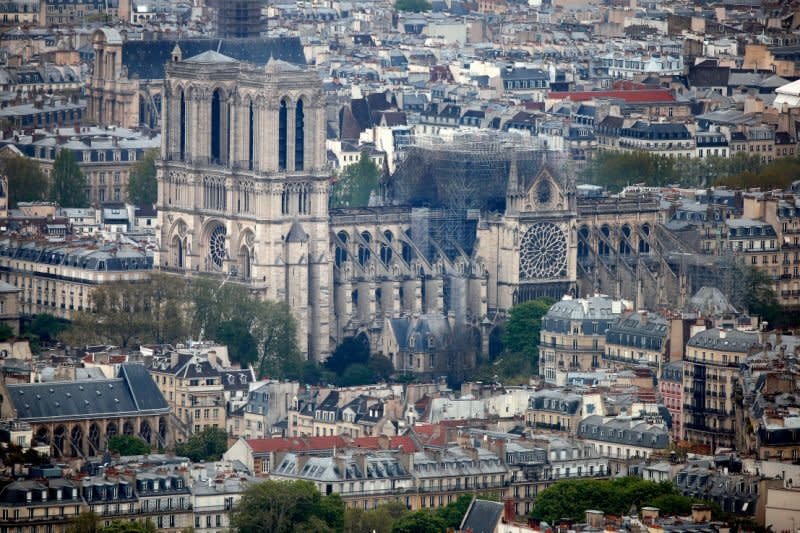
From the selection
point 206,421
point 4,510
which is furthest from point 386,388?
point 4,510

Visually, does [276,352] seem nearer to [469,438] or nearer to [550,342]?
[550,342]

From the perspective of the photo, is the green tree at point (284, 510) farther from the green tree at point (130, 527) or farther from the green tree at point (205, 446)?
the green tree at point (205, 446)

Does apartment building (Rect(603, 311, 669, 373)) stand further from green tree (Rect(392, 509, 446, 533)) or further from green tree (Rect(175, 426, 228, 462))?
green tree (Rect(392, 509, 446, 533))

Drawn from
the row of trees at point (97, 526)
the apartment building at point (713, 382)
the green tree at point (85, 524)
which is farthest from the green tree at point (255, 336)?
the green tree at point (85, 524)

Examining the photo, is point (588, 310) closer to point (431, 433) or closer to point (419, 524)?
point (431, 433)

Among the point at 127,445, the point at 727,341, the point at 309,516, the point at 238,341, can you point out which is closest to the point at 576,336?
the point at 238,341

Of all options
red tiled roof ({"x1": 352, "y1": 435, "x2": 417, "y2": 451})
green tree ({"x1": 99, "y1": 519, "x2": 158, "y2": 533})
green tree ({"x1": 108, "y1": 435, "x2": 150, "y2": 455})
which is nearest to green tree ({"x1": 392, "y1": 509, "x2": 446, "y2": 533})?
green tree ({"x1": 99, "y1": 519, "x2": 158, "y2": 533})
